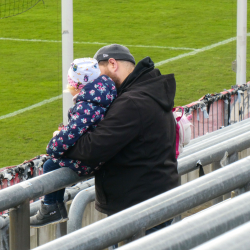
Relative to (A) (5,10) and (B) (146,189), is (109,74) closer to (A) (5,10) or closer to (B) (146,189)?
(B) (146,189)

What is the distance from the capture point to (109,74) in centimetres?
235

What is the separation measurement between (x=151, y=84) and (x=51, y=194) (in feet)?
2.20

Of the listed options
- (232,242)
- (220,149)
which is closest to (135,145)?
(220,149)

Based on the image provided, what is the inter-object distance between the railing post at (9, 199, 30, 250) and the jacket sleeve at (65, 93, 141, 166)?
378mm

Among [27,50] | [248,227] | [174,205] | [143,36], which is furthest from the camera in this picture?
[143,36]

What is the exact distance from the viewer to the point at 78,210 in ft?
7.13

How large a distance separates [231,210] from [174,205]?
273mm

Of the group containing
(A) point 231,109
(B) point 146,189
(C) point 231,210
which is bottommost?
(A) point 231,109

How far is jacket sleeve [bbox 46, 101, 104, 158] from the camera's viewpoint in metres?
2.11

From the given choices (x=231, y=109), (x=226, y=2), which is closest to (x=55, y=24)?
(x=226, y=2)

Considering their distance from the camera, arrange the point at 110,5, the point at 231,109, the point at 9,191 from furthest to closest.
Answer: the point at 110,5 < the point at 231,109 < the point at 9,191

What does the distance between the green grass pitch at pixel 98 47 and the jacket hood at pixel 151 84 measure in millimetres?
6353

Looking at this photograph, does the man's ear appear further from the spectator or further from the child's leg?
the child's leg

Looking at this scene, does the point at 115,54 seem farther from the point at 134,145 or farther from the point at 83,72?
the point at 134,145
